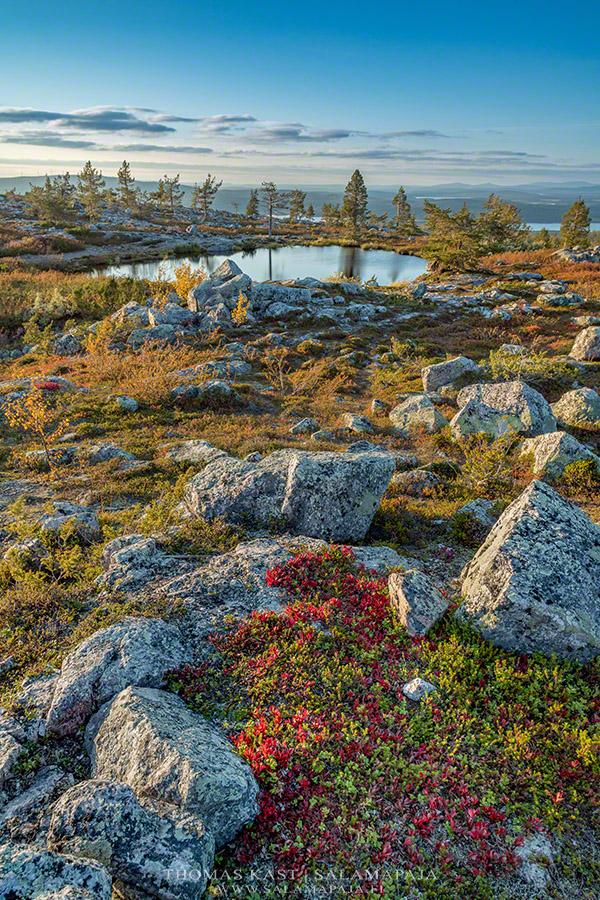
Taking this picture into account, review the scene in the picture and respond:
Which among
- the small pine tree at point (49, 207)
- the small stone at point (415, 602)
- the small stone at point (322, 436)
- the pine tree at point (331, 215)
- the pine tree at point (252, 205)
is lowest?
the small stone at point (322, 436)

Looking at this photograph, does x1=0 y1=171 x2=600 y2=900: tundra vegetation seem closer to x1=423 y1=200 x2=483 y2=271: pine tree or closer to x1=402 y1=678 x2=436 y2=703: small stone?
x1=402 y1=678 x2=436 y2=703: small stone

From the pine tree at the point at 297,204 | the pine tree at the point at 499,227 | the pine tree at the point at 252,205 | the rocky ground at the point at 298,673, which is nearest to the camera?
the rocky ground at the point at 298,673

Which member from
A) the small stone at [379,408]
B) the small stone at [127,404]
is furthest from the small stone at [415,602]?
the small stone at [127,404]

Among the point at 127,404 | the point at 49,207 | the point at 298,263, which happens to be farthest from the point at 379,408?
the point at 49,207

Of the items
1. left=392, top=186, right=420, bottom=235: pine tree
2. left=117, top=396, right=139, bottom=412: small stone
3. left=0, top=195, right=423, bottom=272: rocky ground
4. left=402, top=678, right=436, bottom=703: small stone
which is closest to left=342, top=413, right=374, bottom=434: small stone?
left=117, top=396, right=139, bottom=412: small stone

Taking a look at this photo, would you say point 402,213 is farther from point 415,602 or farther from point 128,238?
point 415,602

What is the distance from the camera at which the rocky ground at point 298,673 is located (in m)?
3.86

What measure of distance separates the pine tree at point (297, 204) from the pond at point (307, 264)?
5906 cm

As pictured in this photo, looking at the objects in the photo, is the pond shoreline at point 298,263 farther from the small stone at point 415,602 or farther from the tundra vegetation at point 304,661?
the small stone at point 415,602

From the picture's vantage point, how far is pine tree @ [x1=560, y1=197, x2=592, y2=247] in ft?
233

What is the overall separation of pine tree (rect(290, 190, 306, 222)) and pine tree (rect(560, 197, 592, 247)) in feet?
296

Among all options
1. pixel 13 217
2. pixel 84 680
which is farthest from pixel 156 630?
pixel 13 217

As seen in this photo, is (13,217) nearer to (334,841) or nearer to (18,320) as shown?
(18,320)

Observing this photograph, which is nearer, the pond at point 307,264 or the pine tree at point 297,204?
the pond at point 307,264
